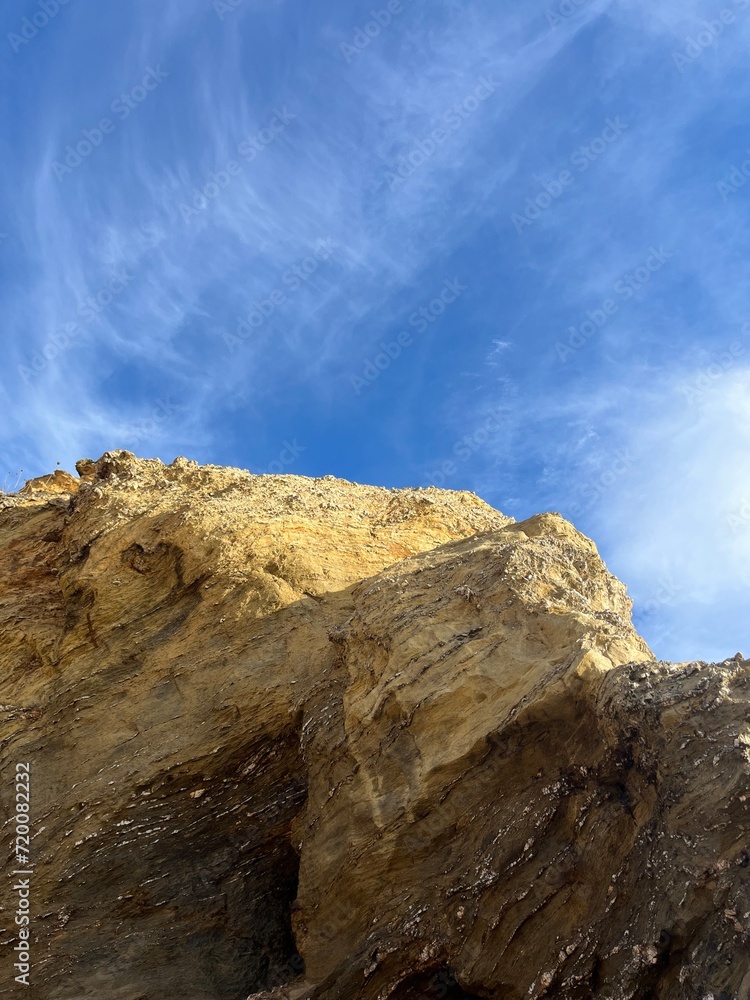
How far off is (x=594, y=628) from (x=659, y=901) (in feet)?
10.1

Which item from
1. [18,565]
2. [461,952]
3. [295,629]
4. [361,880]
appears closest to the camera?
[461,952]

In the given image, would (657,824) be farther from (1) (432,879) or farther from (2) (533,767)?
(1) (432,879)

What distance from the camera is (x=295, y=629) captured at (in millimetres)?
13086

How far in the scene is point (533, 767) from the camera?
9.62m

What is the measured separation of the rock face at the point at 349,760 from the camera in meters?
8.45

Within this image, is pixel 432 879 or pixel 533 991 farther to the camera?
pixel 432 879

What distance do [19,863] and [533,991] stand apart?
7.05 m

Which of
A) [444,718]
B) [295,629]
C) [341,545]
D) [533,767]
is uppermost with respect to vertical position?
[341,545]

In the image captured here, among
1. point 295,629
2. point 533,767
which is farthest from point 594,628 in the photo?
point 295,629

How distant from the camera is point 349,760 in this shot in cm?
1096

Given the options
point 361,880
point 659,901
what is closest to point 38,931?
point 361,880

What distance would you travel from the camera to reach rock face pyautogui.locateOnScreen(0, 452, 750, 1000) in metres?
8.45

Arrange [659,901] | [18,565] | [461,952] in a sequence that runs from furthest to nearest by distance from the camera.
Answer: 1. [18,565]
2. [461,952]
3. [659,901]

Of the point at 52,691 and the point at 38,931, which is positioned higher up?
the point at 52,691
